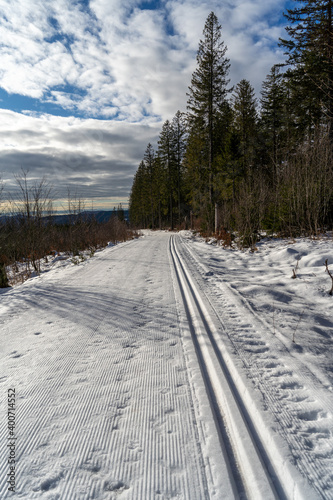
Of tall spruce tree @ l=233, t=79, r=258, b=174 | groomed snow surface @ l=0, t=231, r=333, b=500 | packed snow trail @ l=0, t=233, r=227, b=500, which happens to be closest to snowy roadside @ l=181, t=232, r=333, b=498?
groomed snow surface @ l=0, t=231, r=333, b=500

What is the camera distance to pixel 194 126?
22.0m

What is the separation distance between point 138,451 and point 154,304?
9.54 ft

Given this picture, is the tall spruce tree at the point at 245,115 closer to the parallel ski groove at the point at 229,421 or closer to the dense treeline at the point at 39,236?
the dense treeline at the point at 39,236

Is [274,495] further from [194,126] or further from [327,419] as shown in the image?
[194,126]

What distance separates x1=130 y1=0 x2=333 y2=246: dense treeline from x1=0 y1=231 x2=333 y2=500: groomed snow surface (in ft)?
17.2

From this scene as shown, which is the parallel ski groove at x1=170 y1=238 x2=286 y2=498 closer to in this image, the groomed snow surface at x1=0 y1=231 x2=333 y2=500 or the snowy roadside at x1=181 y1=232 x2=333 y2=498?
the groomed snow surface at x1=0 y1=231 x2=333 y2=500

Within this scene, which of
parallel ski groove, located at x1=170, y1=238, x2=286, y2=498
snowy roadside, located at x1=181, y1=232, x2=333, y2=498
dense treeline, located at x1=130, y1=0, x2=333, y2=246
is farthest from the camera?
dense treeline, located at x1=130, y1=0, x2=333, y2=246

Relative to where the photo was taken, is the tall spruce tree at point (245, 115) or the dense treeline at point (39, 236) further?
the tall spruce tree at point (245, 115)

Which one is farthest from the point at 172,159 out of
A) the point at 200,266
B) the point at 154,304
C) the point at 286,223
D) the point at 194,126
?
the point at 154,304

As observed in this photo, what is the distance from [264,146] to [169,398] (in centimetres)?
3126

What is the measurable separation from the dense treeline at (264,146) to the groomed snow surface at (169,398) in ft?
17.2

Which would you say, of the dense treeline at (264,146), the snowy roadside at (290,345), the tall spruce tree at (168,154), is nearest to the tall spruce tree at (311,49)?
A: the dense treeline at (264,146)

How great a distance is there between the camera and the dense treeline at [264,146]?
1067 centimetres

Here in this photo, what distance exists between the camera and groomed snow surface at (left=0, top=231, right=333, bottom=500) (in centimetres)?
161
